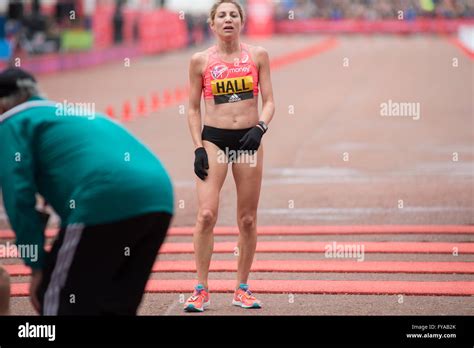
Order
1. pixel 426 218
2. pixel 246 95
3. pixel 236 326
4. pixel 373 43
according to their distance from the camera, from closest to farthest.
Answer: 1. pixel 236 326
2. pixel 246 95
3. pixel 426 218
4. pixel 373 43

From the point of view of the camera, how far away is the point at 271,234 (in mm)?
10430

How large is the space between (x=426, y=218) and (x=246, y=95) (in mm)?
4569

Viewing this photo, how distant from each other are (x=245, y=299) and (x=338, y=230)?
3292 millimetres

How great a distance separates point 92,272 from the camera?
4.70 m

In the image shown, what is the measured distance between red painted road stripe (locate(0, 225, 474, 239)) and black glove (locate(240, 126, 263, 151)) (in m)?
3.45

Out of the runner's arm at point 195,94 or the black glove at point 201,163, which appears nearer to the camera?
the black glove at point 201,163

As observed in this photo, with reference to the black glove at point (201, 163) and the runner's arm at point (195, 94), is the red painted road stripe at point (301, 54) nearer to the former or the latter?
the runner's arm at point (195, 94)

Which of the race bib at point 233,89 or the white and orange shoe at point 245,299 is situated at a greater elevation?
the race bib at point 233,89

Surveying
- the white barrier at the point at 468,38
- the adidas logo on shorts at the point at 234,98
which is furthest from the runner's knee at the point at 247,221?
the white barrier at the point at 468,38

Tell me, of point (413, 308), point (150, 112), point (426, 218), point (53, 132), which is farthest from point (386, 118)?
point (53, 132)

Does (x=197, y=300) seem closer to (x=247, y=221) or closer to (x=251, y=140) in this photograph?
(x=247, y=221)

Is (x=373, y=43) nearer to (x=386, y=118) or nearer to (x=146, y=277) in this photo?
(x=386, y=118)

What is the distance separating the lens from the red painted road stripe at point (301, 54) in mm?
40500

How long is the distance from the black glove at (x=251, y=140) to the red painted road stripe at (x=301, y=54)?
30175mm
